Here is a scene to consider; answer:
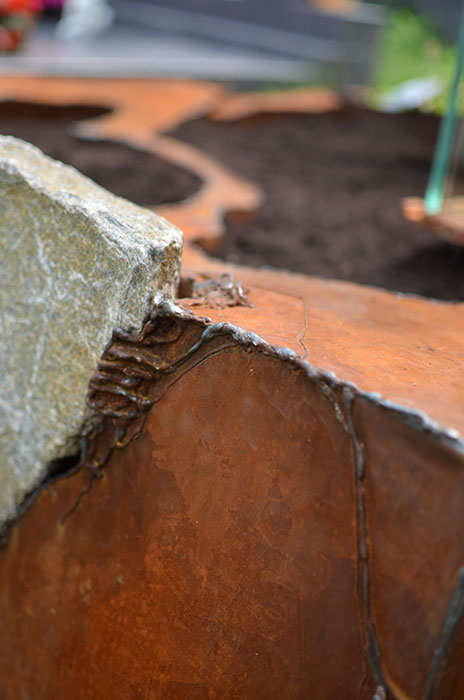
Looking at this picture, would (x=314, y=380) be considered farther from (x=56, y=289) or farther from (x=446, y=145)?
(x=446, y=145)

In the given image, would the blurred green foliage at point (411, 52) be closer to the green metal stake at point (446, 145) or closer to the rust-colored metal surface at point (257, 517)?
the green metal stake at point (446, 145)

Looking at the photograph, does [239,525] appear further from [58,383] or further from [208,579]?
[58,383]

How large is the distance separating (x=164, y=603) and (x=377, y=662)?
38 cm

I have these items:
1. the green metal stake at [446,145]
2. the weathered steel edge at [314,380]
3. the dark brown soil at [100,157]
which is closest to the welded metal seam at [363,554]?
the weathered steel edge at [314,380]

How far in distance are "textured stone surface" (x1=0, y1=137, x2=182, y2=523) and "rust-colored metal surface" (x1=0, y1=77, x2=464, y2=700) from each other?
0.20ft

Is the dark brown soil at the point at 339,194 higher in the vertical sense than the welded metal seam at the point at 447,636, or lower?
lower

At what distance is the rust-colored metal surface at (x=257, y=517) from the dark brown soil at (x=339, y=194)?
3.64ft

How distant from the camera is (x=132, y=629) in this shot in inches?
47.9

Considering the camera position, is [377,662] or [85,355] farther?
[85,355]

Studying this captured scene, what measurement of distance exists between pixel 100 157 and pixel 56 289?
6.76 ft

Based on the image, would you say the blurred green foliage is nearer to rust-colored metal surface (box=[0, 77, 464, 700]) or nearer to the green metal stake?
the green metal stake

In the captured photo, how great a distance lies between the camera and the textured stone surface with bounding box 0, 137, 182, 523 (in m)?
1.15

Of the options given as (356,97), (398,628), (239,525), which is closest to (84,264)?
(239,525)

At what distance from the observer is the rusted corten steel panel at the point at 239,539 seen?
0.92 m
